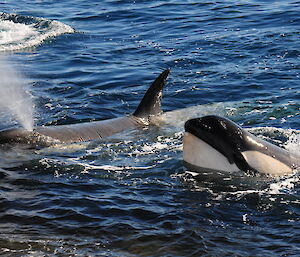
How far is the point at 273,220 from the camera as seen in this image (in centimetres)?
870

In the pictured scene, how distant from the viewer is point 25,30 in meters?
24.5

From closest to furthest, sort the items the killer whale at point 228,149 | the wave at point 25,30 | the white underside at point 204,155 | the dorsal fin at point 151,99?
the killer whale at point 228,149
the white underside at point 204,155
the dorsal fin at point 151,99
the wave at point 25,30

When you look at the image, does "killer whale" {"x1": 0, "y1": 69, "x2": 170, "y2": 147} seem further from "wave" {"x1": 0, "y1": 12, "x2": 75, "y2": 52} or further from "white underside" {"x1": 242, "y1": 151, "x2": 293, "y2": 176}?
"wave" {"x1": 0, "y1": 12, "x2": 75, "y2": 52}

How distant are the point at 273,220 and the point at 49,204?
298 centimetres

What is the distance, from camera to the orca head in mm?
9641

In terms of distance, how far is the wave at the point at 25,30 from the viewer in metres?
22.8

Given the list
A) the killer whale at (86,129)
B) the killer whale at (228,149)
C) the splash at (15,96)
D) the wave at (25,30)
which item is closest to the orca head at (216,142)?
the killer whale at (228,149)

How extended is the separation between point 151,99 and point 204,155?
415 cm

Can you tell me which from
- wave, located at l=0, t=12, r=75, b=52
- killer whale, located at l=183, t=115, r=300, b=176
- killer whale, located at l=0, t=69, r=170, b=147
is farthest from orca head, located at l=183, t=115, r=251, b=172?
wave, located at l=0, t=12, r=75, b=52

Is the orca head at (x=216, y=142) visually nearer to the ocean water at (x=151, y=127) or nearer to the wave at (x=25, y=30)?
the ocean water at (x=151, y=127)

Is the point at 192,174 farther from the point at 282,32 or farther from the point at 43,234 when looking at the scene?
the point at 282,32

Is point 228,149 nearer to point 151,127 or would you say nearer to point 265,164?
point 265,164

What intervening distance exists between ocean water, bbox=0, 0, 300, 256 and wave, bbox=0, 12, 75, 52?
0.24 feet

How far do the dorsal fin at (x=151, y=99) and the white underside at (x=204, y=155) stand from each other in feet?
12.6
